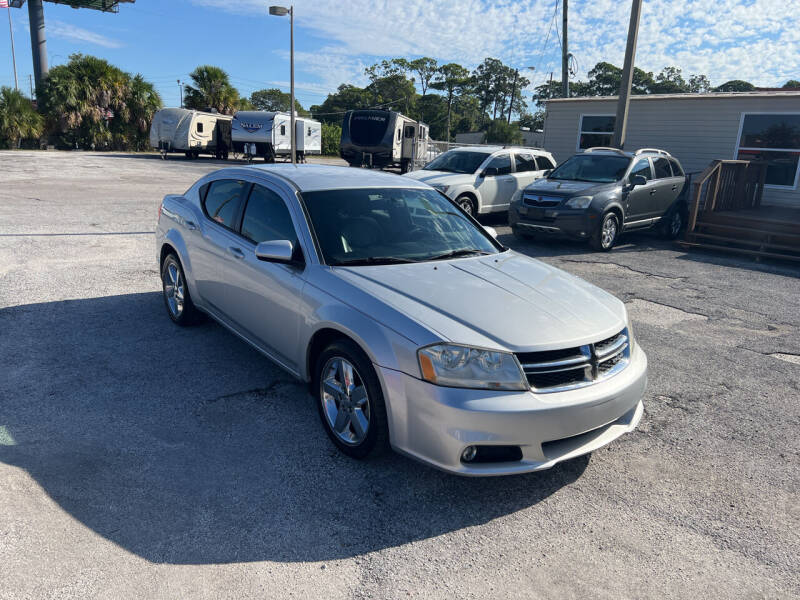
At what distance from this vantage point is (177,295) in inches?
220

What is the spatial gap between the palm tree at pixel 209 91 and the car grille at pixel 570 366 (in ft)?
144

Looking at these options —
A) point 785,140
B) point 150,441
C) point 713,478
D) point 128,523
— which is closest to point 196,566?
point 128,523

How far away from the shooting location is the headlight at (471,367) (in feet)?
9.55

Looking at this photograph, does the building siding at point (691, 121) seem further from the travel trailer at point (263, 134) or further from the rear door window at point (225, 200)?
the travel trailer at point (263, 134)

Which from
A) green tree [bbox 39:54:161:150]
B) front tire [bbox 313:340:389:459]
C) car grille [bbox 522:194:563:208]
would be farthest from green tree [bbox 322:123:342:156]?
front tire [bbox 313:340:389:459]

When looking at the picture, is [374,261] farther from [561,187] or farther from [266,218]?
[561,187]

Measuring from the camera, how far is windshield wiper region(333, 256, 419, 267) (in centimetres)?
375

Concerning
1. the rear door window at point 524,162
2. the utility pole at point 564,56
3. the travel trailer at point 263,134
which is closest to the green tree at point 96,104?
the travel trailer at point 263,134

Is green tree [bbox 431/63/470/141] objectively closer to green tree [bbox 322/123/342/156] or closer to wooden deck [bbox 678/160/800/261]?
green tree [bbox 322/123/342/156]

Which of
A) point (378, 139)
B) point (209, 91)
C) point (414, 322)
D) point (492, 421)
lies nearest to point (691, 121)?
point (378, 139)

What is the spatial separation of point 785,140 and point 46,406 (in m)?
16.1

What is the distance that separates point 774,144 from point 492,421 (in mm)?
15034

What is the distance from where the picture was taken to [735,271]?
32.1 ft

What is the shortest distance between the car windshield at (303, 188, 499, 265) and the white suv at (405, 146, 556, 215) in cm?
729
